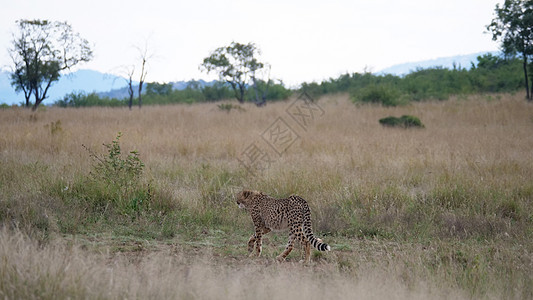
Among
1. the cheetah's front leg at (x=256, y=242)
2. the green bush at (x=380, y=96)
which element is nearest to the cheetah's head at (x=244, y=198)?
the cheetah's front leg at (x=256, y=242)

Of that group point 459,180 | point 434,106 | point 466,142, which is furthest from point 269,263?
point 434,106

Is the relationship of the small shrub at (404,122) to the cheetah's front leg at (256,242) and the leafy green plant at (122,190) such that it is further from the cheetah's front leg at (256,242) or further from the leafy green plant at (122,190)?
the cheetah's front leg at (256,242)

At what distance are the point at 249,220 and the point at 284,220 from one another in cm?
131

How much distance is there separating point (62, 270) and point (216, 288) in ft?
3.63

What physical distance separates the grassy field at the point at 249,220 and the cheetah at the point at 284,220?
200 mm

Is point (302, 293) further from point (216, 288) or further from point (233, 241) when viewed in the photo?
point (233, 241)

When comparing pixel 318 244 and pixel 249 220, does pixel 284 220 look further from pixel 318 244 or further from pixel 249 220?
pixel 249 220

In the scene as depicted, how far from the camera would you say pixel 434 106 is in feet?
69.2

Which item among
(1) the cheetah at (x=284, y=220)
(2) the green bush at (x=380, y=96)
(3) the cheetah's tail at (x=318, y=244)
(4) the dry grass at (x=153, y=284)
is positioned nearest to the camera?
(4) the dry grass at (x=153, y=284)

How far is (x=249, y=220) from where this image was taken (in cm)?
641

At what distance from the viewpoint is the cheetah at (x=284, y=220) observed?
502cm

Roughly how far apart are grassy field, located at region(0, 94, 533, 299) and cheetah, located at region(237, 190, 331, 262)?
200 mm

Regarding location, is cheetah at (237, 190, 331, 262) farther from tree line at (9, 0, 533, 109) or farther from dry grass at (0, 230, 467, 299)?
tree line at (9, 0, 533, 109)

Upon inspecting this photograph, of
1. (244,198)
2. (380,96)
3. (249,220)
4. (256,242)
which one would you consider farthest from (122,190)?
(380,96)
